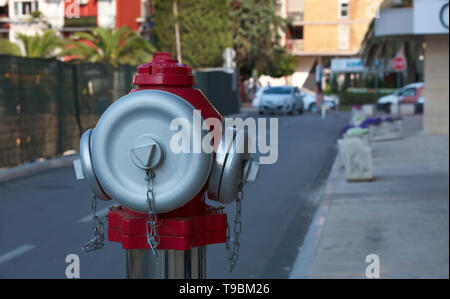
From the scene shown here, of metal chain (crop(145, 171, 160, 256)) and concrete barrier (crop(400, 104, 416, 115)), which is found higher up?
metal chain (crop(145, 171, 160, 256))

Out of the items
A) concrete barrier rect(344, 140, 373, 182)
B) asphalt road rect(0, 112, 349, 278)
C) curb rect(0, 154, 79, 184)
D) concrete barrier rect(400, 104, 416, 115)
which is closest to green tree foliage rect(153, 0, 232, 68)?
asphalt road rect(0, 112, 349, 278)

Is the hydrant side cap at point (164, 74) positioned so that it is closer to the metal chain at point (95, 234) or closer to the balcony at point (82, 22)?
the metal chain at point (95, 234)

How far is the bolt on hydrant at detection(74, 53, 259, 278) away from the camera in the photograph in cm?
96

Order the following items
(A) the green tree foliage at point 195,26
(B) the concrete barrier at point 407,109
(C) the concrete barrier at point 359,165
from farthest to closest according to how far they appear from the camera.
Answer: (B) the concrete barrier at point 407,109, (C) the concrete barrier at point 359,165, (A) the green tree foliage at point 195,26

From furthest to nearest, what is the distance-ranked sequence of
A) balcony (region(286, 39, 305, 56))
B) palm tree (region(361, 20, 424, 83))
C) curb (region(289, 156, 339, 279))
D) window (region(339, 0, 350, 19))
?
curb (region(289, 156, 339, 279)), palm tree (region(361, 20, 424, 83)), balcony (region(286, 39, 305, 56)), window (region(339, 0, 350, 19))

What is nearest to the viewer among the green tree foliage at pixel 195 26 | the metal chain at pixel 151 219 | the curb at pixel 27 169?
the metal chain at pixel 151 219

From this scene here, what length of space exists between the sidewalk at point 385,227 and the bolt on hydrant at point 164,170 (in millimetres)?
2452

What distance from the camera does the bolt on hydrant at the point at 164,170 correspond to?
962 millimetres

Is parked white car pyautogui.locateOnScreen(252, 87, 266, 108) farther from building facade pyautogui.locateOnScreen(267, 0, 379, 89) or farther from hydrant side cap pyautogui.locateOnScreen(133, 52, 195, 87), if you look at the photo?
hydrant side cap pyautogui.locateOnScreen(133, 52, 195, 87)

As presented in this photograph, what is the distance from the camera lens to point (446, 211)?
30.3 feet

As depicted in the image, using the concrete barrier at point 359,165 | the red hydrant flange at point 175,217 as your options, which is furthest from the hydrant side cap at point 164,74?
the concrete barrier at point 359,165

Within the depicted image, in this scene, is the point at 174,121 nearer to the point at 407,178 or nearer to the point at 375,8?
the point at 375,8

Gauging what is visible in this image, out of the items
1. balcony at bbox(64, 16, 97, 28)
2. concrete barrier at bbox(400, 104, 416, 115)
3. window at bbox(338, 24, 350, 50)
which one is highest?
balcony at bbox(64, 16, 97, 28)

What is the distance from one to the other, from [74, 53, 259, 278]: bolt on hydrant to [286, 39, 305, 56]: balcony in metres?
0.62
